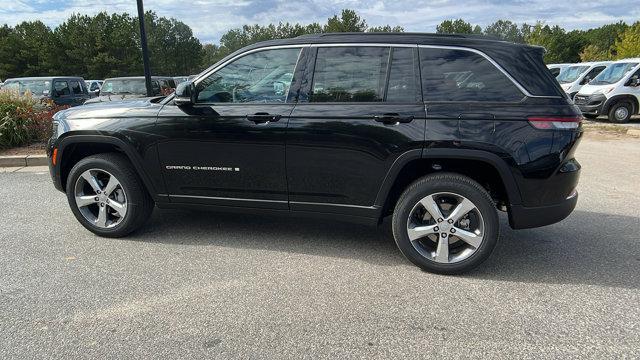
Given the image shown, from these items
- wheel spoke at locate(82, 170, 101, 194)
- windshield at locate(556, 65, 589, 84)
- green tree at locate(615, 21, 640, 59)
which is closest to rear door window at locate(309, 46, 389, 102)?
A: wheel spoke at locate(82, 170, 101, 194)

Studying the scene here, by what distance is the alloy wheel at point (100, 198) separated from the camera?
4367mm

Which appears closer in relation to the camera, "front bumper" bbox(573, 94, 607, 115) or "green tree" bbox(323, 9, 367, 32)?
"front bumper" bbox(573, 94, 607, 115)

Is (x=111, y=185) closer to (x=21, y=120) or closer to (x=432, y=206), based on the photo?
(x=432, y=206)

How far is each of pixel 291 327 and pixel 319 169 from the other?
1359 millimetres

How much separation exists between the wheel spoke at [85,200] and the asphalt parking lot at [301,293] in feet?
1.13

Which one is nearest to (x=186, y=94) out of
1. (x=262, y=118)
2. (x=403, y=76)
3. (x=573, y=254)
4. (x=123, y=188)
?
(x=262, y=118)

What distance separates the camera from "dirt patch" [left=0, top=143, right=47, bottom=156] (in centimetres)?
862

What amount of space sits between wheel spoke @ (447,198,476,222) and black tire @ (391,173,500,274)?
0.03 metres

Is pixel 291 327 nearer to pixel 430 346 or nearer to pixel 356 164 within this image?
pixel 430 346

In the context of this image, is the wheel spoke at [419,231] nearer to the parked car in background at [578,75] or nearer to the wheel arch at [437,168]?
the wheel arch at [437,168]

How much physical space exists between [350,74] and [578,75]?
1783 cm

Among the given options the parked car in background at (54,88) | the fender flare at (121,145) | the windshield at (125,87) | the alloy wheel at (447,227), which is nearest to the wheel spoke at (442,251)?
the alloy wheel at (447,227)

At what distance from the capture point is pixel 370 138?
3600 mm

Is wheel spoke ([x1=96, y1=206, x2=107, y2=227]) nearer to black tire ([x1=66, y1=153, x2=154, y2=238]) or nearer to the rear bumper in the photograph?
black tire ([x1=66, y1=153, x2=154, y2=238])
